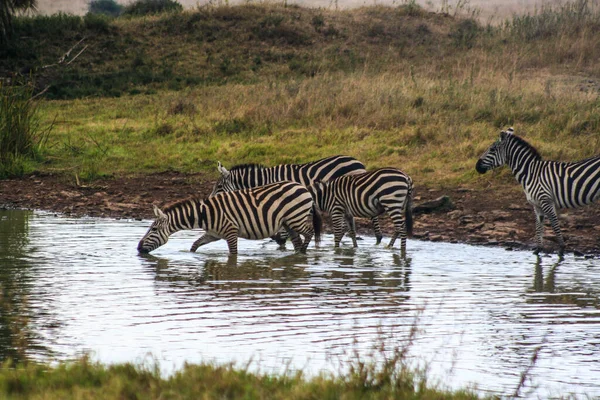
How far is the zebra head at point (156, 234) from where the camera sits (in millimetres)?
11422

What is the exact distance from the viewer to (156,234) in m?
11.5

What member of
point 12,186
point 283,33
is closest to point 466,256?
point 12,186

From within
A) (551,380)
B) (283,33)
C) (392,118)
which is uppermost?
(283,33)

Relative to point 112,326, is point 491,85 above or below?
above

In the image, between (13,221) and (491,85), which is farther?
(491,85)

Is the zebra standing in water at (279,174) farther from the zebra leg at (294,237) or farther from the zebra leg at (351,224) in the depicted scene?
the zebra leg at (294,237)

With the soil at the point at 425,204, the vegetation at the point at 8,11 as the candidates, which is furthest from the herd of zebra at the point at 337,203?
the vegetation at the point at 8,11

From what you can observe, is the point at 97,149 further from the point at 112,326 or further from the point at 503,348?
the point at 503,348

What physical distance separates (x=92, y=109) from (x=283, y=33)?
50.9ft

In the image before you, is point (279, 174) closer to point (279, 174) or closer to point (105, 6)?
point (279, 174)

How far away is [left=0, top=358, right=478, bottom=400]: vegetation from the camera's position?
4754mm

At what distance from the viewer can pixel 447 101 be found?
19.8 metres

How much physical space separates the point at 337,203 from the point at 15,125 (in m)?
8.64

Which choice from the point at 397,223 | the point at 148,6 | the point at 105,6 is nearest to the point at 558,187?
the point at 397,223
